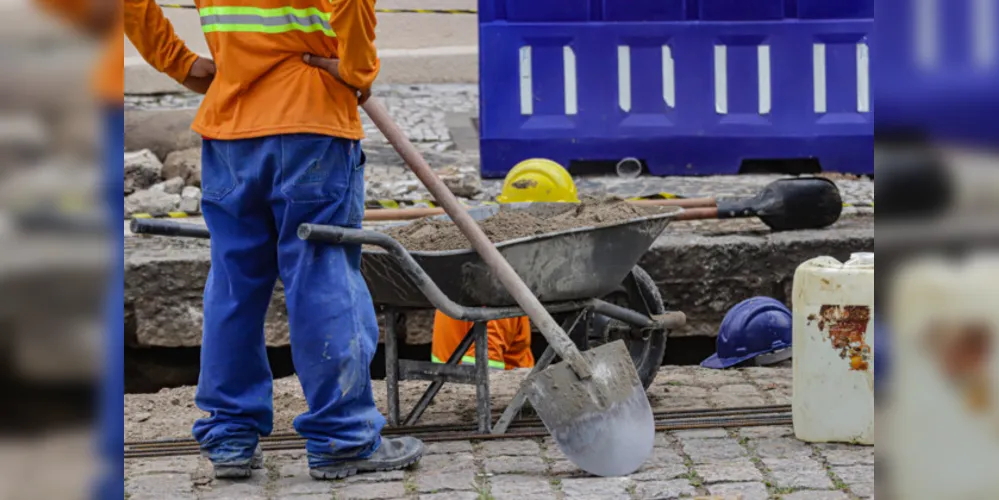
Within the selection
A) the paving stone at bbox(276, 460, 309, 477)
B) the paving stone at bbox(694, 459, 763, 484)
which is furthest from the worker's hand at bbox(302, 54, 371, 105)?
the paving stone at bbox(694, 459, 763, 484)

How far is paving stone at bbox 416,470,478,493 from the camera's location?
408 centimetres

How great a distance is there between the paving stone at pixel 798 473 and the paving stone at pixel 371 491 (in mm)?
1220

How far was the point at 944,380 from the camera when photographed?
1325mm

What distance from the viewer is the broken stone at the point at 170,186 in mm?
8430

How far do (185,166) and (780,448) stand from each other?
215 inches

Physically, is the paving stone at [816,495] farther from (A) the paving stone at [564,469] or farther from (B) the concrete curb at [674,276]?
(B) the concrete curb at [674,276]

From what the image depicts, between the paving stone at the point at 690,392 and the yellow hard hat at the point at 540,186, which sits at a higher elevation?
the yellow hard hat at the point at 540,186

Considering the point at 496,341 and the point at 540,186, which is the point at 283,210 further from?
the point at 540,186

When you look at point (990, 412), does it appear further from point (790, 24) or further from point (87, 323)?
point (790, 24)

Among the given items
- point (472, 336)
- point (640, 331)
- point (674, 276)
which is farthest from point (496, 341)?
point (674, 276)

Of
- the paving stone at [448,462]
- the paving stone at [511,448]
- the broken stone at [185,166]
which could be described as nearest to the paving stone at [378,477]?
the paving stone at [448,462]

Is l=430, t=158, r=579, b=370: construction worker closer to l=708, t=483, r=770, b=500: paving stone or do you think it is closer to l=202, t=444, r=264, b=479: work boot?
l=202, t=444, r=264, b=479: work boot

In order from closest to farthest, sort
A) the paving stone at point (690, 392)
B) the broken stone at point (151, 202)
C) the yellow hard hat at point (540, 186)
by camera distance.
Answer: the paving stone at point (690, 392), the yellow hard hat at point (540, 186), the broken stone at point (151, 202)

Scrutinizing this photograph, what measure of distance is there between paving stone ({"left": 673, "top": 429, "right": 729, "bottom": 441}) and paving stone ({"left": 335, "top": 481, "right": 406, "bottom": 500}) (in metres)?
1.18
